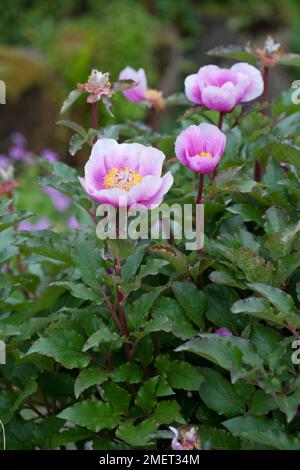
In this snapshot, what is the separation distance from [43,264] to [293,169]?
1.79 ft

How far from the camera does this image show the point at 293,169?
1351 mm

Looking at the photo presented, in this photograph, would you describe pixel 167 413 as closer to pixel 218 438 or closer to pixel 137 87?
pixel 218 438

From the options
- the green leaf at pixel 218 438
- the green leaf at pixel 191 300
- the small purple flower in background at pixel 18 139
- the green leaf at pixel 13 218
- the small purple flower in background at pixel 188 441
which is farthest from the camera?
the small purple flower in background at pixel 18 139

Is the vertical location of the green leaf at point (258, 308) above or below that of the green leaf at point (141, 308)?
above

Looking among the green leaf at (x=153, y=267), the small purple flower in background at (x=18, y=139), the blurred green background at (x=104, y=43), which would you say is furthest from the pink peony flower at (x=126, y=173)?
the small purple flower in background at (x=18, y=139)

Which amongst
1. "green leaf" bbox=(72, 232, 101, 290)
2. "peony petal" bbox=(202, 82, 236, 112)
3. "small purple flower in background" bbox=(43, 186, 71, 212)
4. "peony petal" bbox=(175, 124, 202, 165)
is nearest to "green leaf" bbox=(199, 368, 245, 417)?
"green leaf" bbox=(72, 232, 101, 290)

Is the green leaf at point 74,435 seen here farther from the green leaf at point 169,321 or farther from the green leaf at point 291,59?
the green leaf at point 291,59

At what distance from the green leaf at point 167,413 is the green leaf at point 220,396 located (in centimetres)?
4

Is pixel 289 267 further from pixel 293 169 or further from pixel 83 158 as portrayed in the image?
pixel 83 158

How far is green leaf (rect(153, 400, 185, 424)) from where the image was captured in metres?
1.13

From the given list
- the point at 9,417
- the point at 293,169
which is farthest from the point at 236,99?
the point at 9,417

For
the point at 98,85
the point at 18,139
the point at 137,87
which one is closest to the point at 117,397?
the point at 98,85

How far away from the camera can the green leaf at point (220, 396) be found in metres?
1.15

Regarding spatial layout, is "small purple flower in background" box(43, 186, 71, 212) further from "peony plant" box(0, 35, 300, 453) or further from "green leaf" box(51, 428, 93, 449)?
"green leaf" box(51, 428, 93, 449)
